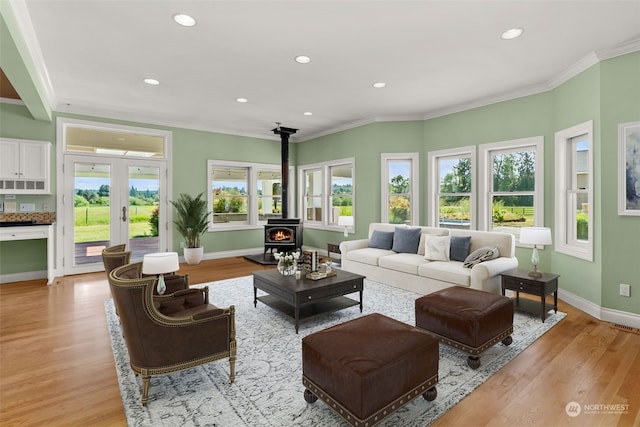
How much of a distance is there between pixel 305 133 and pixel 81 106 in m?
4.57

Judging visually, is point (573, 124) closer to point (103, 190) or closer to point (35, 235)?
point (103, 190)

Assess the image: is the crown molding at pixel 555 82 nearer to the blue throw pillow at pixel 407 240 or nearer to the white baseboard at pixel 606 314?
the blue throw pillow at pixel 407 240

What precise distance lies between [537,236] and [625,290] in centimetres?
101

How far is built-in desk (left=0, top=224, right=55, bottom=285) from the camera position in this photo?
15.8 feet

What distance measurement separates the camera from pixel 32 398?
2293 millimetres

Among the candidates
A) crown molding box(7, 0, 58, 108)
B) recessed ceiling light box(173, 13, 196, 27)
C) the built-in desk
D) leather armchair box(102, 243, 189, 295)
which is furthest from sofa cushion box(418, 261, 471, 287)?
the built-in desk

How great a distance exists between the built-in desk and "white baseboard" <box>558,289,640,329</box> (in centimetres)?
770

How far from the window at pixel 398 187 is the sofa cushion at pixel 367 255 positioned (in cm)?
115

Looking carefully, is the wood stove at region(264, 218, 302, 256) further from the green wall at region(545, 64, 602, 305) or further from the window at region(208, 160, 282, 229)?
the green wall at region(545, 64, 602, 305)

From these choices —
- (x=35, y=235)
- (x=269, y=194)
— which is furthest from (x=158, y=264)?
(x=269, y=194)

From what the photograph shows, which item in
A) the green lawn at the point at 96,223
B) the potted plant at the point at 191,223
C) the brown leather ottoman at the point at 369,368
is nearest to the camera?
the brown leather ottoman at the point at 369,368

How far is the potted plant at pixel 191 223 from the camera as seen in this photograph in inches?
261

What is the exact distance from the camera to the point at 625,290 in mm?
3518
